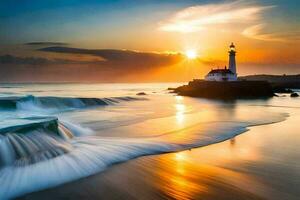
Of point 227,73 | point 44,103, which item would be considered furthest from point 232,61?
point 44,103

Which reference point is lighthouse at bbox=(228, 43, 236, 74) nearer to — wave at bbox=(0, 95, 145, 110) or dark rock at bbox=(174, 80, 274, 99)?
dark rock at bbox=(174, 80, 274, 99)

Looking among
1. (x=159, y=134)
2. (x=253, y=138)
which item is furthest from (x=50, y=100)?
(x=253, y=138)

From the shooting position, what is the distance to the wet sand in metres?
5.27

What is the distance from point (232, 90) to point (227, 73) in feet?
13.4

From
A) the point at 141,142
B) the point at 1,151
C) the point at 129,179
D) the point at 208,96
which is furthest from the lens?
the point at 208,96

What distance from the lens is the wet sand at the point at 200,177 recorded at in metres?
5.27

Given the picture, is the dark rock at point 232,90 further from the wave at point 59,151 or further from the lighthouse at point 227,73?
the wave at point 59,151

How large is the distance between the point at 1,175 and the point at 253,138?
8131mm

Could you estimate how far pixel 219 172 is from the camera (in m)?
6.59

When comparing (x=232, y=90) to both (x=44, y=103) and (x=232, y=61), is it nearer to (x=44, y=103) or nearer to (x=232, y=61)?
(x=232, y=61)

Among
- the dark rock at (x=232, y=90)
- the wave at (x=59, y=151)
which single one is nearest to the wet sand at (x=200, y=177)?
the wave at (x=59, y=151)

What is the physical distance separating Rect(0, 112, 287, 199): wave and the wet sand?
0.40 meters

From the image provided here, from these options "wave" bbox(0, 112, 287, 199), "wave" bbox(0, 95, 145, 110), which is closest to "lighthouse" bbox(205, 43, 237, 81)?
"wave" bbox(0, 95, 145, 110)

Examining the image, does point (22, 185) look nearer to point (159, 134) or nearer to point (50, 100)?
point (159, 134)
